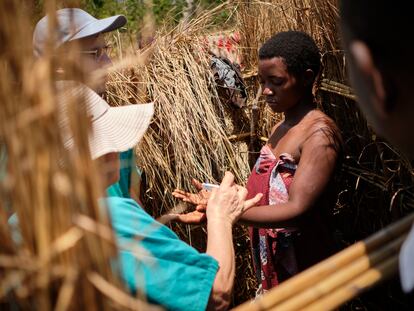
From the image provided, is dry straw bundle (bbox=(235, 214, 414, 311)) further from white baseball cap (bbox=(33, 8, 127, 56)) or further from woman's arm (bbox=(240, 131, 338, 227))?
woman's arm (bbox=(240, 131, 338, 227))

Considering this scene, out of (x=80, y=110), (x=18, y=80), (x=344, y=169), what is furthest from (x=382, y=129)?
(x=344, y=169)

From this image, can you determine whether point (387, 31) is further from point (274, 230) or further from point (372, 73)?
point (274, 230)

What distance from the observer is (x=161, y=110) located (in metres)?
3.84

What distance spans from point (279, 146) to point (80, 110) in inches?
78.0

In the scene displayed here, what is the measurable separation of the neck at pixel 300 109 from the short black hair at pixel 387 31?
1.78 meters

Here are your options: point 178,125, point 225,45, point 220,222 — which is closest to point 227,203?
point 220,222

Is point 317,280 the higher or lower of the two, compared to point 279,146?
higher

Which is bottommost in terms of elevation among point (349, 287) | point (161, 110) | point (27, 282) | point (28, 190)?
point (161, 110)

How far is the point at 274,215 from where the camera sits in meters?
2.75

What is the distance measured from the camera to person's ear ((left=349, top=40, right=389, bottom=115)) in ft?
3.85

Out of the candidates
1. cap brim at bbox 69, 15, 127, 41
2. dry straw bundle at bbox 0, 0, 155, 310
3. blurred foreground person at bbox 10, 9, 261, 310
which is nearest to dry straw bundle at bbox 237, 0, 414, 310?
cap brim at bbox 69, 15, 127, 41

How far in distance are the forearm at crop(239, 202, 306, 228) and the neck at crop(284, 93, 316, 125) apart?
44 cm

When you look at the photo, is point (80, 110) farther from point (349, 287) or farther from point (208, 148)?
point (208, 148)

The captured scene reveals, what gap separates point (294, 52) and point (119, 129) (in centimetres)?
139
